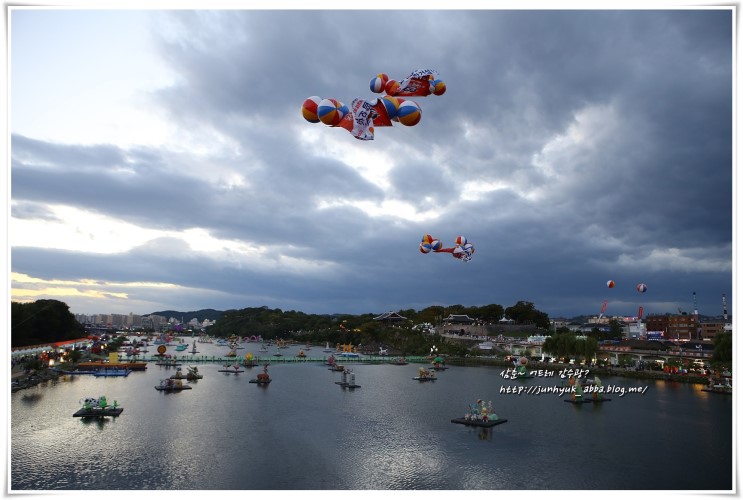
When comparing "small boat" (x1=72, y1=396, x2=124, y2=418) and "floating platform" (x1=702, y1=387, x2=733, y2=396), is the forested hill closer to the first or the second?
"small boat" (x1=72, y1=396, x2=124, y2=418)

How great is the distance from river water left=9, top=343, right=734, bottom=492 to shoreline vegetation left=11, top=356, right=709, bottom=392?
5.78 feet

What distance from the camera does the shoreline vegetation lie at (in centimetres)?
3653

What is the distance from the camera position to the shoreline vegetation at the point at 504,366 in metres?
36.5

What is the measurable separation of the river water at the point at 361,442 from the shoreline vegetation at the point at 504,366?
1762mm

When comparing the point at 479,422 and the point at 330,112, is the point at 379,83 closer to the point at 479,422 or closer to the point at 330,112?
the point at 330,112

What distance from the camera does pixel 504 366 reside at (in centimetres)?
5712

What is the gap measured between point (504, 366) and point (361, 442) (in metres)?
40.0

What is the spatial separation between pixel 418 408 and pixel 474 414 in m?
5.14

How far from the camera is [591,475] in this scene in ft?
57.0

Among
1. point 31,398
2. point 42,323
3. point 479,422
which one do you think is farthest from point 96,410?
point 42,323

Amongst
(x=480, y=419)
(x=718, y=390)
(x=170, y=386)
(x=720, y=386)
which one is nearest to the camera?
(x=480, y=419)

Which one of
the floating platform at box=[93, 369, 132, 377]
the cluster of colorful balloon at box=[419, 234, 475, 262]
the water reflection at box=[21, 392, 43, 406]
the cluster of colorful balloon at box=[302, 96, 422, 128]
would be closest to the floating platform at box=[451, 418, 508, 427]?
the cluster of colorful balloon at box=[419, 234, 475, 262]
